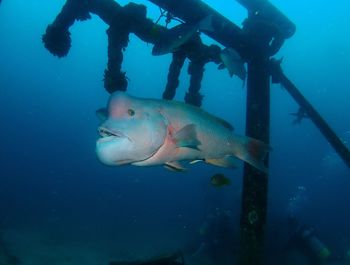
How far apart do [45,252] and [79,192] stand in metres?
38.7

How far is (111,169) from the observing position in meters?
68.6

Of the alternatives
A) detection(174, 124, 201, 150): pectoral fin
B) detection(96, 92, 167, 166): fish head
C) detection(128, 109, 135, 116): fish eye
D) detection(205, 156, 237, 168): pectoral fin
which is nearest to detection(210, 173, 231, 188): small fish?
detection(205, 156, 237, 168): pectoral fin

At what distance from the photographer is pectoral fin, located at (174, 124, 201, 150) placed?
8.73ft

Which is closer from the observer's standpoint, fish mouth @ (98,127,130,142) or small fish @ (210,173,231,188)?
fish mouth @ (98,127,130,142)

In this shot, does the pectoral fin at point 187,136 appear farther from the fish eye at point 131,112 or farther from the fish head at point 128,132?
the fish eye at point 131,112

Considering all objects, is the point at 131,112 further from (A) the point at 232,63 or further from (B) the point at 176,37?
(A) the point at 232,63

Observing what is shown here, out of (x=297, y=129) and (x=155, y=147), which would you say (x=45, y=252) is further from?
(x=297, y=129)

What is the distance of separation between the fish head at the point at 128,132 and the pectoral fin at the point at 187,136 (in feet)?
0.39

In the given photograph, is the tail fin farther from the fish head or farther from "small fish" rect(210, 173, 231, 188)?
"small fish" rect(210, 173, 231, 188)

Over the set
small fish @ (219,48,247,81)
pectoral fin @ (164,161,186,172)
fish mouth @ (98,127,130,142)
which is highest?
small fish @ (219,48,247,81)

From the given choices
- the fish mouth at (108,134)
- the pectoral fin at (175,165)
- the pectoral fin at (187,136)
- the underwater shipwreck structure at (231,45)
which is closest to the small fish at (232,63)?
the underwater shipwreck structure at (231,45)

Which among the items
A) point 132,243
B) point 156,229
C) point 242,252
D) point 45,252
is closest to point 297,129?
point 156,229

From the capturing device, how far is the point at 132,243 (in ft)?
66.2

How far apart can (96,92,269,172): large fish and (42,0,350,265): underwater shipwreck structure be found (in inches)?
68.7
